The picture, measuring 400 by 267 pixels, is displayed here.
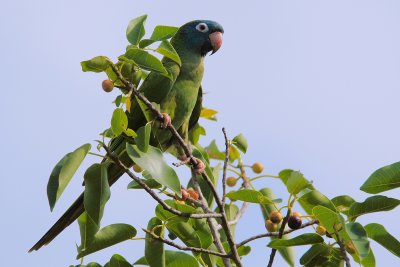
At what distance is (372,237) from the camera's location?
2258 mm

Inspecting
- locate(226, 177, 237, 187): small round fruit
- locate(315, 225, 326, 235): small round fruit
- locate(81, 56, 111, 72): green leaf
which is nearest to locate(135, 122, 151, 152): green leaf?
locate(81, 56, 111, 72): green leaf

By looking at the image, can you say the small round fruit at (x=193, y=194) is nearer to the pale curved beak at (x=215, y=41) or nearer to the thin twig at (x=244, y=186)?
the thin twig at (x=244, y=186)

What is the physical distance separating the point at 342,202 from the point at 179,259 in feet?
2.54

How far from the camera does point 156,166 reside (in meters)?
2.37

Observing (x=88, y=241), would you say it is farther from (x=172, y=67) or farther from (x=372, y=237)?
(x=172, y=67)

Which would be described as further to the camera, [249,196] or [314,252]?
[314,252]

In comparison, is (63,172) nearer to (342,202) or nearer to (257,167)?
(342,202)

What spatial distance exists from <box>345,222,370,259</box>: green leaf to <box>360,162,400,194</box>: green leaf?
216 mm

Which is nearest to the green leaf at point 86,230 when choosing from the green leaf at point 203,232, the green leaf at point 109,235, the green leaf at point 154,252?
the green leaf at point 109,235

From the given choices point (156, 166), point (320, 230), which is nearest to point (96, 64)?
point (156, 166)

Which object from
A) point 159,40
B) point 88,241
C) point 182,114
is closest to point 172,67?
point 182,114

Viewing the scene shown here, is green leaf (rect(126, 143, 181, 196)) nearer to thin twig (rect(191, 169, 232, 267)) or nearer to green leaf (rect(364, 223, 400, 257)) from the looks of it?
thin twig (rect(191, 169, 232, 267))

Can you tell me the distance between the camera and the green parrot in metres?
3.45

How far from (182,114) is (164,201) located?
4.70 ft
